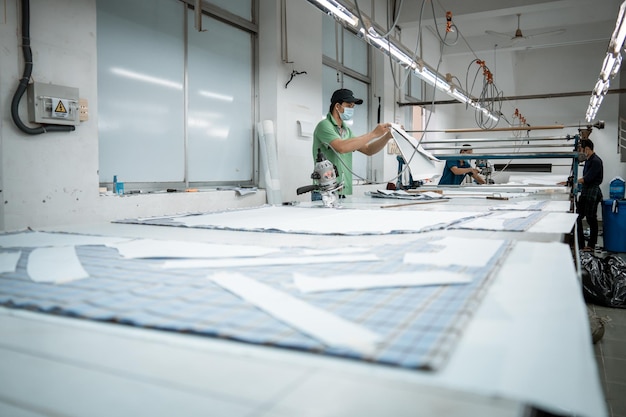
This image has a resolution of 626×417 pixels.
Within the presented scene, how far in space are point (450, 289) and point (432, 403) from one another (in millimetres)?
373

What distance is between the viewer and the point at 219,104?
4402 millimetres

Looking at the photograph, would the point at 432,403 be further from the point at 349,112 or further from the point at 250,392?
the point at 349,112

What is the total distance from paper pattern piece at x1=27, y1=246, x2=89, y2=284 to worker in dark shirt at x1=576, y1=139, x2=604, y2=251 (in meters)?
6.84

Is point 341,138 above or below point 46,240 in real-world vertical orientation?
above

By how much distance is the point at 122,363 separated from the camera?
1.77 ft

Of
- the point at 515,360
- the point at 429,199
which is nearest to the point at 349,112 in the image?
the point at 429,199

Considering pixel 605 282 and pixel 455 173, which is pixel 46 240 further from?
pixel 455 173

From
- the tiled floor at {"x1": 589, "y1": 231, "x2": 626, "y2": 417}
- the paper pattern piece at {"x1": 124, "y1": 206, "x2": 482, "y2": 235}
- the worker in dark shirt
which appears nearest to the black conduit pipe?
the paper pattern piece at {"x1": 124, "y1": 206, "x2": 482, "y2": 235}

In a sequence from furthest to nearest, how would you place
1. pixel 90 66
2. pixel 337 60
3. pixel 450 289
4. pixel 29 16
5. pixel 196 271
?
pixel 337 60, pixel 90 66, pixel 29 16, pixel 196 271, pixel 450 289

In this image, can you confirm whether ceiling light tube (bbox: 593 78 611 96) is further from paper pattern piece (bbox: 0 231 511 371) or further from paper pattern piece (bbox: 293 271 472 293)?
paper pattern piece (bbox: 293 271 472 293)

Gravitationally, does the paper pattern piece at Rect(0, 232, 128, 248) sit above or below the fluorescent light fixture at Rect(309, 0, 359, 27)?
below

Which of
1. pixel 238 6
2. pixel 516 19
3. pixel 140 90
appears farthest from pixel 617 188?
pixel 140 90

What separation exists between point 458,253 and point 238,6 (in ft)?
13.6

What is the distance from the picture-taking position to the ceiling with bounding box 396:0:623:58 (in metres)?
5.98
